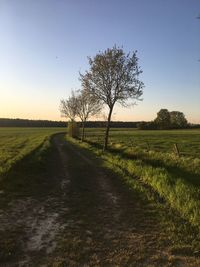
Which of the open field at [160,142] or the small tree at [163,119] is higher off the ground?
the small tree at [163,119]

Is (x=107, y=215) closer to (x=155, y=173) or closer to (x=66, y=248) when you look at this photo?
(x=66, y=248)

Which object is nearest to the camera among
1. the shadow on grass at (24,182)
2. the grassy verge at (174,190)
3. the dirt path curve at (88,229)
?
the dirt path curve at (88,229)

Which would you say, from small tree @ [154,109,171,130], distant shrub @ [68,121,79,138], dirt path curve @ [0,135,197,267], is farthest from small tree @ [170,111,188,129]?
dirt path curve @ [0,135,197,267]

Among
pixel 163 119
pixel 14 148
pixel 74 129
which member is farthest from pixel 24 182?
pixel 163 119

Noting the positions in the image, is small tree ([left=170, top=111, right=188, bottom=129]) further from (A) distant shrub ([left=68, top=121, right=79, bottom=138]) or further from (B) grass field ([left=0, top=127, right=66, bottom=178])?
(B) grass field ([left=0, top=127, right=66, bottom=178])

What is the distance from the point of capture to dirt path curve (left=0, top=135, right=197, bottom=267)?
678 centimetres

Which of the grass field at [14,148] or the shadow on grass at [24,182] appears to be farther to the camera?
the grass field at [14,148]

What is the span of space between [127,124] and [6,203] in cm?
18029

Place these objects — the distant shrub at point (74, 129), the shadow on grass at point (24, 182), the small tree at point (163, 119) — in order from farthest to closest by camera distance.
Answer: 1. the small tree at point (163, 119)
2. the distant shrub at point (74, 129)
3. the shadow on grass at point (24, 182)

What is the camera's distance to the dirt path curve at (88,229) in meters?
6.78

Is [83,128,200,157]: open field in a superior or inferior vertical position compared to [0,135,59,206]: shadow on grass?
inferior

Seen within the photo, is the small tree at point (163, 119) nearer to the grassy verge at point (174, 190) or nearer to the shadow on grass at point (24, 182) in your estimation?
the grassy verge at point (174, 190)

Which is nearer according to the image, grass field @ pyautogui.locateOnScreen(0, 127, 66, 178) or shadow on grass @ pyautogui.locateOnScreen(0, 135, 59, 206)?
shadow on grass @ pyautogui.locateOnScreen(0, 135, 59, 206)

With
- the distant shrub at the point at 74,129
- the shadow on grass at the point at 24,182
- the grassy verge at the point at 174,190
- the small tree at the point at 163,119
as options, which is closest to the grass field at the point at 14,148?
the shadow on grass at the point at 24,182
